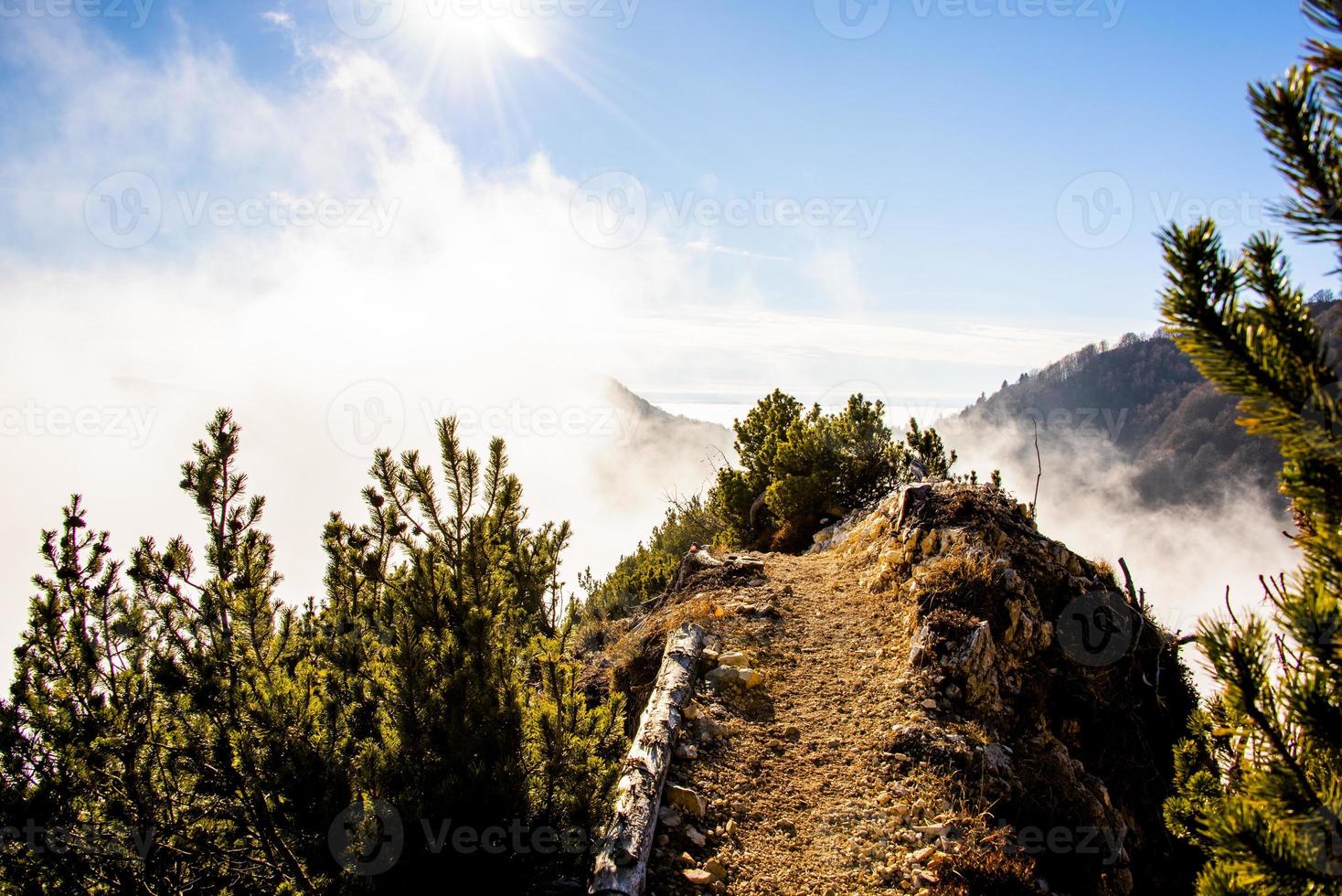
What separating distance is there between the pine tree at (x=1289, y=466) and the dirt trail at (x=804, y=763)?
139 inches

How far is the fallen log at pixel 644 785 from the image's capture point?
4.12 m

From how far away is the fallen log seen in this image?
4117mm

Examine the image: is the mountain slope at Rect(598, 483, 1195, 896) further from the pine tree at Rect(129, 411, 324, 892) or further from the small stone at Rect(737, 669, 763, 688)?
the pine tree at Rect(129, 411, 324, 892)

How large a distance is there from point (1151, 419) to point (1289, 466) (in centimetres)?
14627

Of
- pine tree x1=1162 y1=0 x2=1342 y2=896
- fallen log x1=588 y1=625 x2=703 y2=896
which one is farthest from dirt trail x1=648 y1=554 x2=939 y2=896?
pine tree x1=1162 y1=0 x2=1342 y2=896

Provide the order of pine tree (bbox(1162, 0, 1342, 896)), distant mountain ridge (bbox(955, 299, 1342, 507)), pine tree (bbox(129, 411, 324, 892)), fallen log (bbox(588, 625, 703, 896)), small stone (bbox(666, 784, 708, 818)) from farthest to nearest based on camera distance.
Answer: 1. distant mountain ridge (bbox(955, 299, 1342, 507))
2. small stone (bbox(666, 784, 708, 818))
3. fallen log (bbox(588, 625, 703, 896))
4. pine tree (bbox(129, 411, 324, 892))
5. pine tree (bbox(1162, 0, 1342, 896))

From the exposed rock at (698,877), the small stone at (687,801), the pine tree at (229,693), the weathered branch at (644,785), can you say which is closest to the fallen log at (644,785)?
the weathered branch at (644,785)

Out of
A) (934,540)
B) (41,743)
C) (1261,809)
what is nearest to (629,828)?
(41,743)

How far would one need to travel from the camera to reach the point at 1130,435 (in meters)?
122

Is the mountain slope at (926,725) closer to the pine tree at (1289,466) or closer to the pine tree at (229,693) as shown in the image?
the pine tree at (229,693)

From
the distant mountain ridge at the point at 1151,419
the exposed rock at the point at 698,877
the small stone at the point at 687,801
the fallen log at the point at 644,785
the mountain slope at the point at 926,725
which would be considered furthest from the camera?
the distant mountain ridge at the point at 1151,419

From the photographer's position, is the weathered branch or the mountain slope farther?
the mountain slope

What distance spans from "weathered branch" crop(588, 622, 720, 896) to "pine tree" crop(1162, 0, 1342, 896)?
338 centimetres

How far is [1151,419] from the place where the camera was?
11862 centimetres
